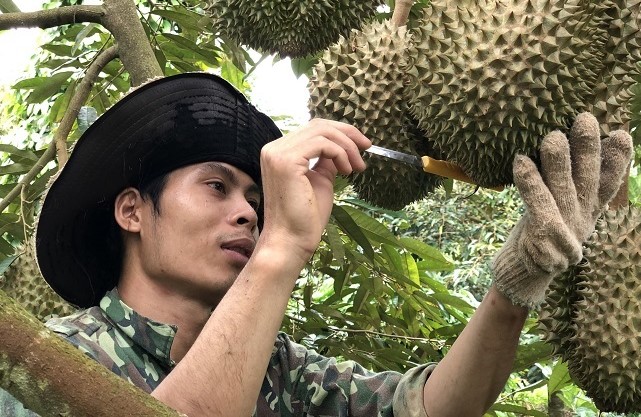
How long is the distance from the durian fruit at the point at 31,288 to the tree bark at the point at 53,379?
181 cm

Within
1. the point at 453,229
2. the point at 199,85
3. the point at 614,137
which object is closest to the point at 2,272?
the point at 199,85

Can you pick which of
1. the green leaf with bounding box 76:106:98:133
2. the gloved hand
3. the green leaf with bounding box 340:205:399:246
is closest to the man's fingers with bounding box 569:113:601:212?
the gloved hand

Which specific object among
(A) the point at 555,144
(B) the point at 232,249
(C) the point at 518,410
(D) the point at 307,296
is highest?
(A) the point at 555,144

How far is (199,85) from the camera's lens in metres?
2.27

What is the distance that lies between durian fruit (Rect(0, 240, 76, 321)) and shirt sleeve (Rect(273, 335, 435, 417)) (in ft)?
2.41

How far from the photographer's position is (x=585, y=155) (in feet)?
5.16

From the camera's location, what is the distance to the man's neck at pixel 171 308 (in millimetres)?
2139

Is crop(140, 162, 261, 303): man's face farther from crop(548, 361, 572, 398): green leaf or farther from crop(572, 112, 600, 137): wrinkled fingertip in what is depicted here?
crop(548, 361, 572, 398): green leaf

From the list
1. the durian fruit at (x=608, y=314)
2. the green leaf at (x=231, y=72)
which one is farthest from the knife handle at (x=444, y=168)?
the green leaf at (x=231, y=72)

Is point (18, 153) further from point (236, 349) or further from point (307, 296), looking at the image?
point (236, 349)

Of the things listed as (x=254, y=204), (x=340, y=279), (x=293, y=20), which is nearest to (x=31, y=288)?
(x=254, y=204)

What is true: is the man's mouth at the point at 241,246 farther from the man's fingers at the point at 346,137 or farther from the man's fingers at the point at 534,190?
the man's fingers at the point at 534,190

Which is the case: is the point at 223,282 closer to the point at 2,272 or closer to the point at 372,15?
the point at 372,15

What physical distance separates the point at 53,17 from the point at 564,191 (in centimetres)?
143
